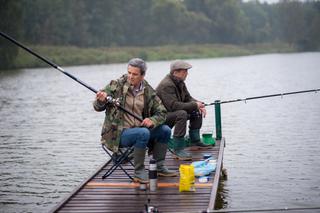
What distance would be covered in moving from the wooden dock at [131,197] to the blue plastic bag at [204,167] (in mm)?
123

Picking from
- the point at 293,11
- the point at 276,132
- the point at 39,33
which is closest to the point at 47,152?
the point at 276,132

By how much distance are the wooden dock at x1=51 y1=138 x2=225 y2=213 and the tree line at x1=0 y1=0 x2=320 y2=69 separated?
222 ft

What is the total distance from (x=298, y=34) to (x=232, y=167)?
103 metres

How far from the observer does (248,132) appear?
16938 mm

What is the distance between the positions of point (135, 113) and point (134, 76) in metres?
0.53

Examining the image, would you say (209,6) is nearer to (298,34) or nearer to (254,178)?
(298,34)

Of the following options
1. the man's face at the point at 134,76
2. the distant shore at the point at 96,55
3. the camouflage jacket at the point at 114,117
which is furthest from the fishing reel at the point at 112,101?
the distant shore at the point at 96,55

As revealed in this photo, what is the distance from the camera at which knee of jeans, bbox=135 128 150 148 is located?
308 inches

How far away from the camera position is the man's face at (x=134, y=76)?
25.8ft

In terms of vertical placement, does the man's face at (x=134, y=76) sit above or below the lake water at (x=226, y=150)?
above

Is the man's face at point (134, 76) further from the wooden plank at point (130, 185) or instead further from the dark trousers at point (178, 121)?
the dark trousers at point (178, 121)

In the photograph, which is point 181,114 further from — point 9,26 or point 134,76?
point 9,26

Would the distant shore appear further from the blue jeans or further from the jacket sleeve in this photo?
the blue jeans

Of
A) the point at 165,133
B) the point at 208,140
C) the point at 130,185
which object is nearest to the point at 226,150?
the point at 208,140
